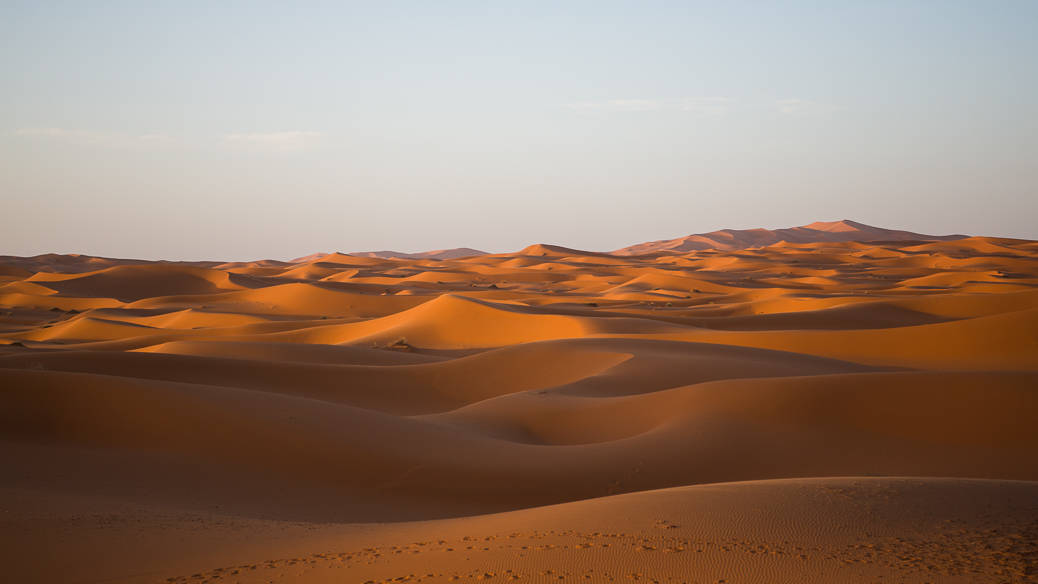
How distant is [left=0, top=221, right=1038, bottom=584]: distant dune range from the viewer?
4531mm

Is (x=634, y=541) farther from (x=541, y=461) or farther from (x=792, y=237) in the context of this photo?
(x=792, y=237)

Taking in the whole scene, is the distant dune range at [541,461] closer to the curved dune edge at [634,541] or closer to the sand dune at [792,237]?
the curved dune edge at [634,541]

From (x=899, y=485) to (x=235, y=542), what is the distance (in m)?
4.79

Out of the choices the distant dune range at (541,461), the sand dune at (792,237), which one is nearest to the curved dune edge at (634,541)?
the distant dune range at (541,461)

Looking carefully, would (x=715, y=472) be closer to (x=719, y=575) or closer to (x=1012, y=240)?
(x=719, y=575)

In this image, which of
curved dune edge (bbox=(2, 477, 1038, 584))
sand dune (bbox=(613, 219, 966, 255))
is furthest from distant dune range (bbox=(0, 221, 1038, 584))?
sand dune (bbox=(613, 219, 966, 255))

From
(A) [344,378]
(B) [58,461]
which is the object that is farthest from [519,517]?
(A) [344,378]

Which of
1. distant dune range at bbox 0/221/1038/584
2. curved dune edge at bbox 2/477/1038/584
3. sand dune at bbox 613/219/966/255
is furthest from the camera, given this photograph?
sand dune at bbox 613/219/966/255

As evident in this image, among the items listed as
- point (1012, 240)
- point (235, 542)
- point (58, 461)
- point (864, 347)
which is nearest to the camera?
point (235, 542)

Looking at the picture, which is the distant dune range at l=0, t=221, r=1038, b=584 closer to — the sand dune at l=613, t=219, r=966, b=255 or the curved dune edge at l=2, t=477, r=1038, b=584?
the curved dune edge at l=2, t=477, r=1038, b=584

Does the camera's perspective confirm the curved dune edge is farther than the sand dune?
No

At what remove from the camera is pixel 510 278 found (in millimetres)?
61688

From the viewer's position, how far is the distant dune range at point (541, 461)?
4.53 meters

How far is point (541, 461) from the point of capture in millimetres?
9281
